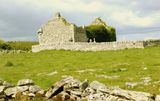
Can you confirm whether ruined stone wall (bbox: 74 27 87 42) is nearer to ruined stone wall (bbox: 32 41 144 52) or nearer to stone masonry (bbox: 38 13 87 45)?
stone masonry (bbox: 38 13 87 45)

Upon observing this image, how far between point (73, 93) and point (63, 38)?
6153 centimetres

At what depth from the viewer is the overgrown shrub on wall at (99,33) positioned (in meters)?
93.9

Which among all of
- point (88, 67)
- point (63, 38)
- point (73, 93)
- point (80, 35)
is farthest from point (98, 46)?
point (73, 93)

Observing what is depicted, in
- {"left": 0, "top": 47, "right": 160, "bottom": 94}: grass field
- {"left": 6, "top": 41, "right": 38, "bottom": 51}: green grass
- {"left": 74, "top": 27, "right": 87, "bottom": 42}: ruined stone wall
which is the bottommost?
{"left": 0, "top": 47, "right": 160, "bottom": 94}: grass field

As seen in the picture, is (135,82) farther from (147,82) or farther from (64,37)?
(64,37)

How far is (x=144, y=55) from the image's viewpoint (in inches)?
2562

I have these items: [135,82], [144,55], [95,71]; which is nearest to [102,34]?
[144,55]

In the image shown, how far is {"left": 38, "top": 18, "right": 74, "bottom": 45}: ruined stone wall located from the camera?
88.7 meters

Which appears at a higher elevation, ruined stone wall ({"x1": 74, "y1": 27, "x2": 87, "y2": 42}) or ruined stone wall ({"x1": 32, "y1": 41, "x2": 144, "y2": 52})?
ruined stone wall ({"x1": 74, "y1": 27, "x2": 87, "y2": 42})

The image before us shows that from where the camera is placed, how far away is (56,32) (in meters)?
90.8

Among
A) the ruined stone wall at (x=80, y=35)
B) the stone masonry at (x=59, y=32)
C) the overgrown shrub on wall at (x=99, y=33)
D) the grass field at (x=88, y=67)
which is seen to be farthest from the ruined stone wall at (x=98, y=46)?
the overgrown shrub on wall at (x=99, y=33)

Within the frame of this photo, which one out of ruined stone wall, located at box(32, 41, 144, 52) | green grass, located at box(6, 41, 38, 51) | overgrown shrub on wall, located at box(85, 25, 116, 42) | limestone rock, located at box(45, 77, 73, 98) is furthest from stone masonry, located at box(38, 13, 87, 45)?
limestone rock, located at box(45, 77, 73, 98)

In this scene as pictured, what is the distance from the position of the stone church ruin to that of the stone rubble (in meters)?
48.5

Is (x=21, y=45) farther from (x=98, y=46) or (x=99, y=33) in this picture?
(x=98, y=46)
